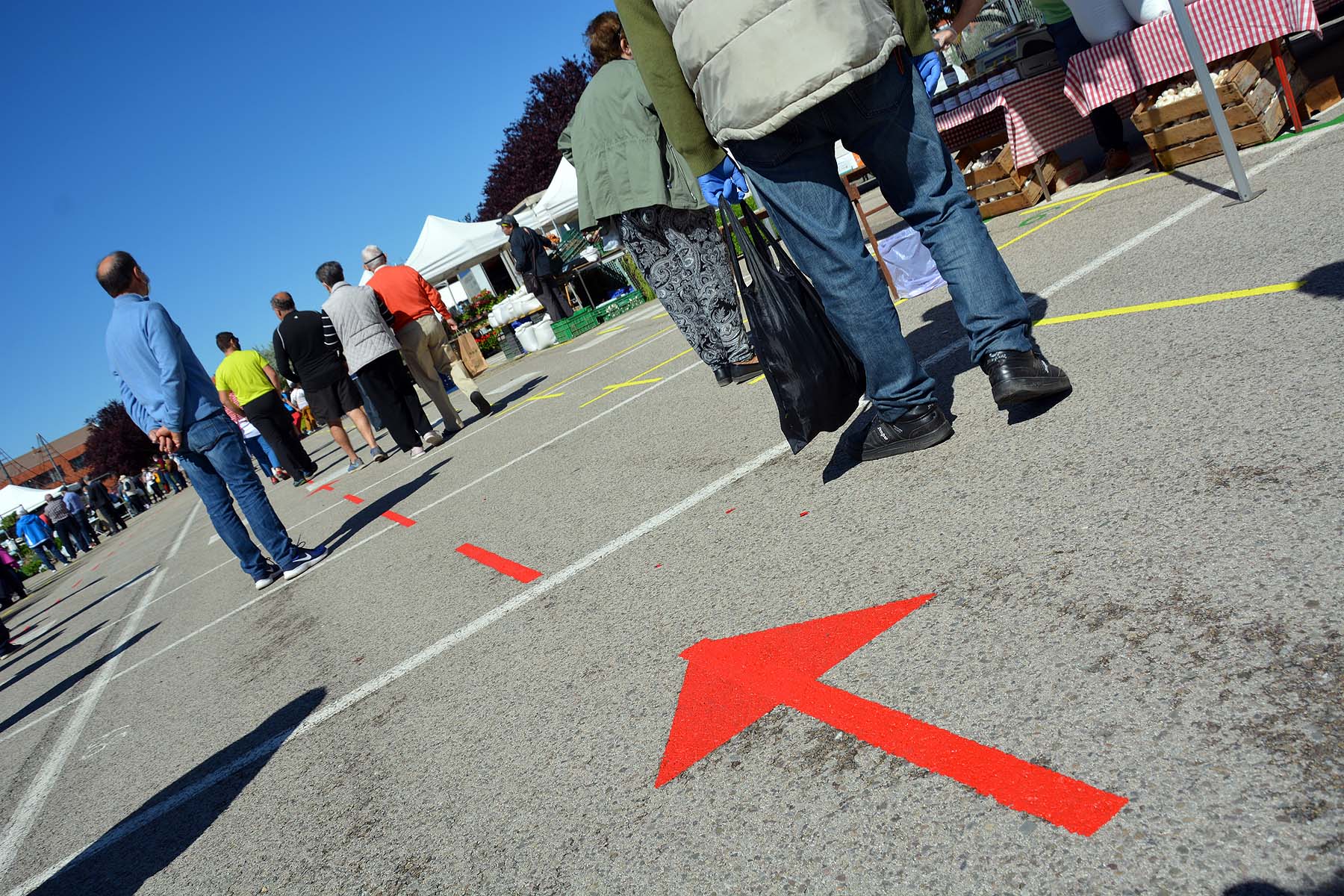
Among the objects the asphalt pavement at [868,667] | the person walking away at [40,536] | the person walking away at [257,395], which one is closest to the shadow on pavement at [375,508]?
the asphalt pavement at [868,667]

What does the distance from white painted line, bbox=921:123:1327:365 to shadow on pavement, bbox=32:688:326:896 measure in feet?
11.4

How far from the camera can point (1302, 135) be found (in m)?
6.04

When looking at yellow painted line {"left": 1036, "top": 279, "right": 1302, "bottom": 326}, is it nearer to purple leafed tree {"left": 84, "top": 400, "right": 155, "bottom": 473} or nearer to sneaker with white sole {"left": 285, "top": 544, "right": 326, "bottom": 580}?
sneaker with white sole {"left": 285, "top": 544, "right": 326, "bottom": 580}

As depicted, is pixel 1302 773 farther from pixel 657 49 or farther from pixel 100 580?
pixel 100 580

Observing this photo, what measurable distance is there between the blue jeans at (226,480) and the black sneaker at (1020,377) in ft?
16.0

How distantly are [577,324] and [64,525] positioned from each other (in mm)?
21100

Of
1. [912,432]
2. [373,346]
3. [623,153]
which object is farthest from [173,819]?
[373,346]

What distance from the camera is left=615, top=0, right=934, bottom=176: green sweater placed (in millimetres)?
3225

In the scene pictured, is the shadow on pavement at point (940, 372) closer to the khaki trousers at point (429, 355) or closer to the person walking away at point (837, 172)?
the person walking away at point (837, 172)

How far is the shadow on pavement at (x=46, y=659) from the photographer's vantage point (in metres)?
8.52

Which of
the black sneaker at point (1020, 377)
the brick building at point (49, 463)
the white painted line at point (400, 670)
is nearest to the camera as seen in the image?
the black sneaker at point (1020, 377)

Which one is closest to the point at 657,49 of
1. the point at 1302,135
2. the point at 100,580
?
the point at 1302,135

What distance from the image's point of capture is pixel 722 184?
3.58 metres

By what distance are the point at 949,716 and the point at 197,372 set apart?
5786mm
